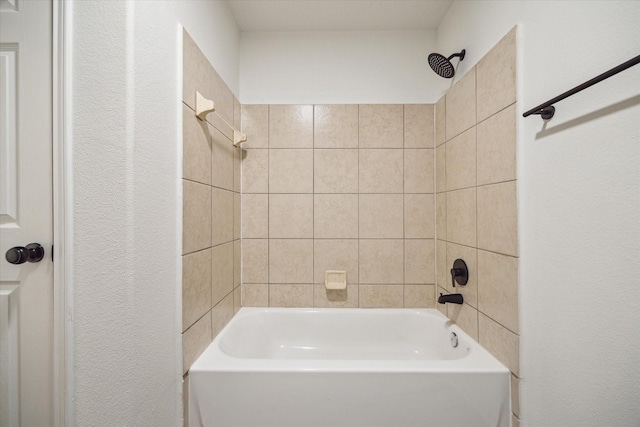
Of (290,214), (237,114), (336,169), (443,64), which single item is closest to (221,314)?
(290,214)

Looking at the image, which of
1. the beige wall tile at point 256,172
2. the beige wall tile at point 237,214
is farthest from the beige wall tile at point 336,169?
the beige wall tile at point 237,214

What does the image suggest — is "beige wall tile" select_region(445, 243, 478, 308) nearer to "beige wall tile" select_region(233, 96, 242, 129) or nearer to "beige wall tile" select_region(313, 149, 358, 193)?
"beige wall tile" select_region(313, 149, 358, 193)

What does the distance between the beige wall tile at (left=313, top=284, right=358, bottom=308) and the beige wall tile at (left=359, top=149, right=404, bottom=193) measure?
688 millimetres

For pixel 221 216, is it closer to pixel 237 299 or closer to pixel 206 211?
pixel 206 211

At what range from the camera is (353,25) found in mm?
1776

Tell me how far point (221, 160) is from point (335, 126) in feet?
2.61

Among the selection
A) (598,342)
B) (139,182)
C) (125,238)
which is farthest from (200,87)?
(598,342)

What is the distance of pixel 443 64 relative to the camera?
1.47 meters

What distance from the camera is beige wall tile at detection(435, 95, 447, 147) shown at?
1696 millimetres

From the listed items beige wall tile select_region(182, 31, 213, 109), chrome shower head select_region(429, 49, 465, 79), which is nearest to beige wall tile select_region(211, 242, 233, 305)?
beige wall tile select_region(182, 31, 213, 109)

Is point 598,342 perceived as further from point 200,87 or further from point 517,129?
point 200,87

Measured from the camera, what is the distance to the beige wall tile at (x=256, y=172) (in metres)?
1.84

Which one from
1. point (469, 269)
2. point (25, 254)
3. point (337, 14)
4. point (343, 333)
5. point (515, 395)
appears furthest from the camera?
point (343, 333)

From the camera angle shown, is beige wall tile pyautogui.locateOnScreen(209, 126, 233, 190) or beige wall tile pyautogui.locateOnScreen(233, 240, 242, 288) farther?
beige wall tile pyautogui.locateOnScreen(233, 240, 242, 288)
